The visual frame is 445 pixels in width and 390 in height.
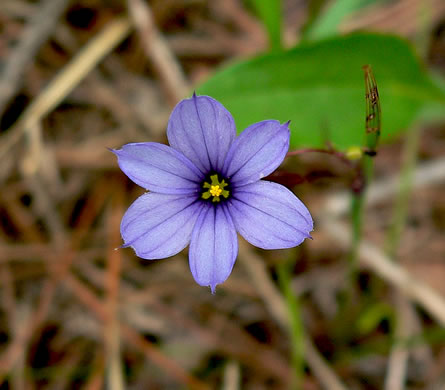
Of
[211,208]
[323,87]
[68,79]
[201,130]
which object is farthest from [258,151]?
[68,79]

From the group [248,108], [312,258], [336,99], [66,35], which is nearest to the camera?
[248,108]

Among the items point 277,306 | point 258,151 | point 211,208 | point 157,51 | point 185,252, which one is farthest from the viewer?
point 157,51

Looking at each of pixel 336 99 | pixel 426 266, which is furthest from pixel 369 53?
pixel 426 266

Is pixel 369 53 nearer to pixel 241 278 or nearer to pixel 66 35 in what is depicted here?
pixel 241 278

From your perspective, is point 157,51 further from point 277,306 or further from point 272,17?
point 277,306

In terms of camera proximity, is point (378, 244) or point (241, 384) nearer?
point (241, 384)
